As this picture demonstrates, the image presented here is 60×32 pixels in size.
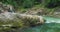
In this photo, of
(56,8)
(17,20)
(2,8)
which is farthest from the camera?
(56,8)

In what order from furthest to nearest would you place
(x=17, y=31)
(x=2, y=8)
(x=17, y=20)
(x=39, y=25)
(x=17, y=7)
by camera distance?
1. (x=17, y=7)
2. (x=2, y=8)
3. (x=39, y=25)
4. (x=17, y=20)
5. (x=17, y=31)

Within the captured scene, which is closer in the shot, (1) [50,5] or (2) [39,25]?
(2) [39,25]

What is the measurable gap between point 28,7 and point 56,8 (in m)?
6.54

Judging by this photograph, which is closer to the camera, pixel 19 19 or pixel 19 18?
pixel 19 19

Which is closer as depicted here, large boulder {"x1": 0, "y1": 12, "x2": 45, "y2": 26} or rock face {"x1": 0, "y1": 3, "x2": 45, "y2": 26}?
rock face {"x1": 0, "y1": 3, "x2": 45, "y2": 26}

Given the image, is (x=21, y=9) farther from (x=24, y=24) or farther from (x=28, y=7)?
(x=24, y=24)

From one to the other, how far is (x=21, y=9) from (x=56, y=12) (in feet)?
24.8

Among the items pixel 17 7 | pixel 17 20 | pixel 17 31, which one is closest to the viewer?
pixel 17 31

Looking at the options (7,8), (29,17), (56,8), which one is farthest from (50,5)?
(29,17)

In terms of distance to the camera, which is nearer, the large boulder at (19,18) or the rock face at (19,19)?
the rock face at (19,19)

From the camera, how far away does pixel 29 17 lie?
23312 millimetres

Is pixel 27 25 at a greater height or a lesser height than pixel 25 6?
greater

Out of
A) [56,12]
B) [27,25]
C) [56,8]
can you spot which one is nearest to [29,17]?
[27,25]

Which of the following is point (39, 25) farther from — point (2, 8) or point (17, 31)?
point (2, 8)
